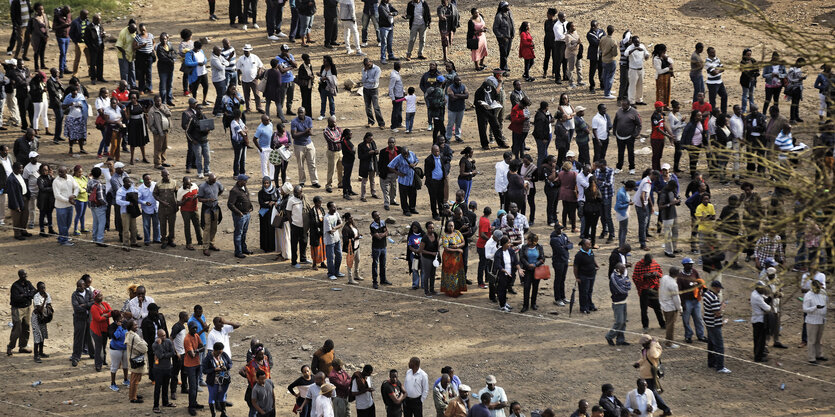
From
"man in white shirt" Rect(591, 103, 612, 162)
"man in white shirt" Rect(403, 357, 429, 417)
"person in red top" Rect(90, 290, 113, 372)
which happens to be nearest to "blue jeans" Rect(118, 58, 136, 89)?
"person in red top" Rect(90, 290, 113, 372)

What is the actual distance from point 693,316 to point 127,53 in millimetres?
15332

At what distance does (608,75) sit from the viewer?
1176 inches

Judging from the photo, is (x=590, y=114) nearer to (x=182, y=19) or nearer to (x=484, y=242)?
(x=484, y=242)

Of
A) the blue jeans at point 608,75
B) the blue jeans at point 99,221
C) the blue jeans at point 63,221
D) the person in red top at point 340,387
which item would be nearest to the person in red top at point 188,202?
the blue jeans at point 99,221

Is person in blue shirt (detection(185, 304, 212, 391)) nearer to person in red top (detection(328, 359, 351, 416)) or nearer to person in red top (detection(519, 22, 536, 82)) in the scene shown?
person in red top (detection(328, 359, 351, 416))

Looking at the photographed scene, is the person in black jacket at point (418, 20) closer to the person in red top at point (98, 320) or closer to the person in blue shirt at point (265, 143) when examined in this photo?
the person in blue shirt at point (265, 143)

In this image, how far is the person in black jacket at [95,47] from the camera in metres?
29.7

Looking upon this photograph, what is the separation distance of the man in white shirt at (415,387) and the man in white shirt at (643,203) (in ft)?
22.7

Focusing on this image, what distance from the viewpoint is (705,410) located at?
18.9m

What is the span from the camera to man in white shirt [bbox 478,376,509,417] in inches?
687

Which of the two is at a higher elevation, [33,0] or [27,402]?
[33,0]

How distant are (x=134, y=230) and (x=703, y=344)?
10.7 m

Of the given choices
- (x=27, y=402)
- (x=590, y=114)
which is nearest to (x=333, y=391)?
(x=27, y=402)

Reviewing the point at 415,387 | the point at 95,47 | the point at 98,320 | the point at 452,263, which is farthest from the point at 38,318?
the point at 95,47
